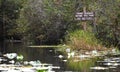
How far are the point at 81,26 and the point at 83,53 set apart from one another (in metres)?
8.72

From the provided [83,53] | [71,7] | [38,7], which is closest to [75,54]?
[83,53]

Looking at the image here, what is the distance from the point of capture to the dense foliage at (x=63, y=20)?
22.6 m

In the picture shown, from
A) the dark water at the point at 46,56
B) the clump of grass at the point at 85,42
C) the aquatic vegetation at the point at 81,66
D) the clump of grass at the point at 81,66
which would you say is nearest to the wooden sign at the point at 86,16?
the clump of grass at the point at 85,42

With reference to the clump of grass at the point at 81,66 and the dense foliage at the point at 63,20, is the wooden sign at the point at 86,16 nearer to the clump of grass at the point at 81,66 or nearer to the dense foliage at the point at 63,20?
the dense foliage at the point at 63,20

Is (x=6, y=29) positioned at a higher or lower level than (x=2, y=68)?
lower

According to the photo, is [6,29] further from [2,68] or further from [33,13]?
[2,68]

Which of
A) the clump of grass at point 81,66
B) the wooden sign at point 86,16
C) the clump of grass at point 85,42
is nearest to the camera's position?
the clump of grass at point 81,66

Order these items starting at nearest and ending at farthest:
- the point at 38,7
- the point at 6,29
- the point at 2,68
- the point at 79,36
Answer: the point at 2,68 < the point at 79,36 < the point at 38,7 < the point at 6,29

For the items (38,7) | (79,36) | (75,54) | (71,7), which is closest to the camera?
(75,54)

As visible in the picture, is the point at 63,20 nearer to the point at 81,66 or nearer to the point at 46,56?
the point at 46,56

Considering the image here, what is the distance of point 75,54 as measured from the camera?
20.6 m

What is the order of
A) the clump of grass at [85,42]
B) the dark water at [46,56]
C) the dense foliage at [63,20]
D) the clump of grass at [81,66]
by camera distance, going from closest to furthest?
the clump of grass at [81,66], the dark water at [46,56], the clump of grass at [85,42], the dense foliage at [63,20]

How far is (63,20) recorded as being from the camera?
110 ft

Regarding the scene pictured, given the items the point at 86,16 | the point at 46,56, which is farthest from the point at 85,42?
the point at 86,16
